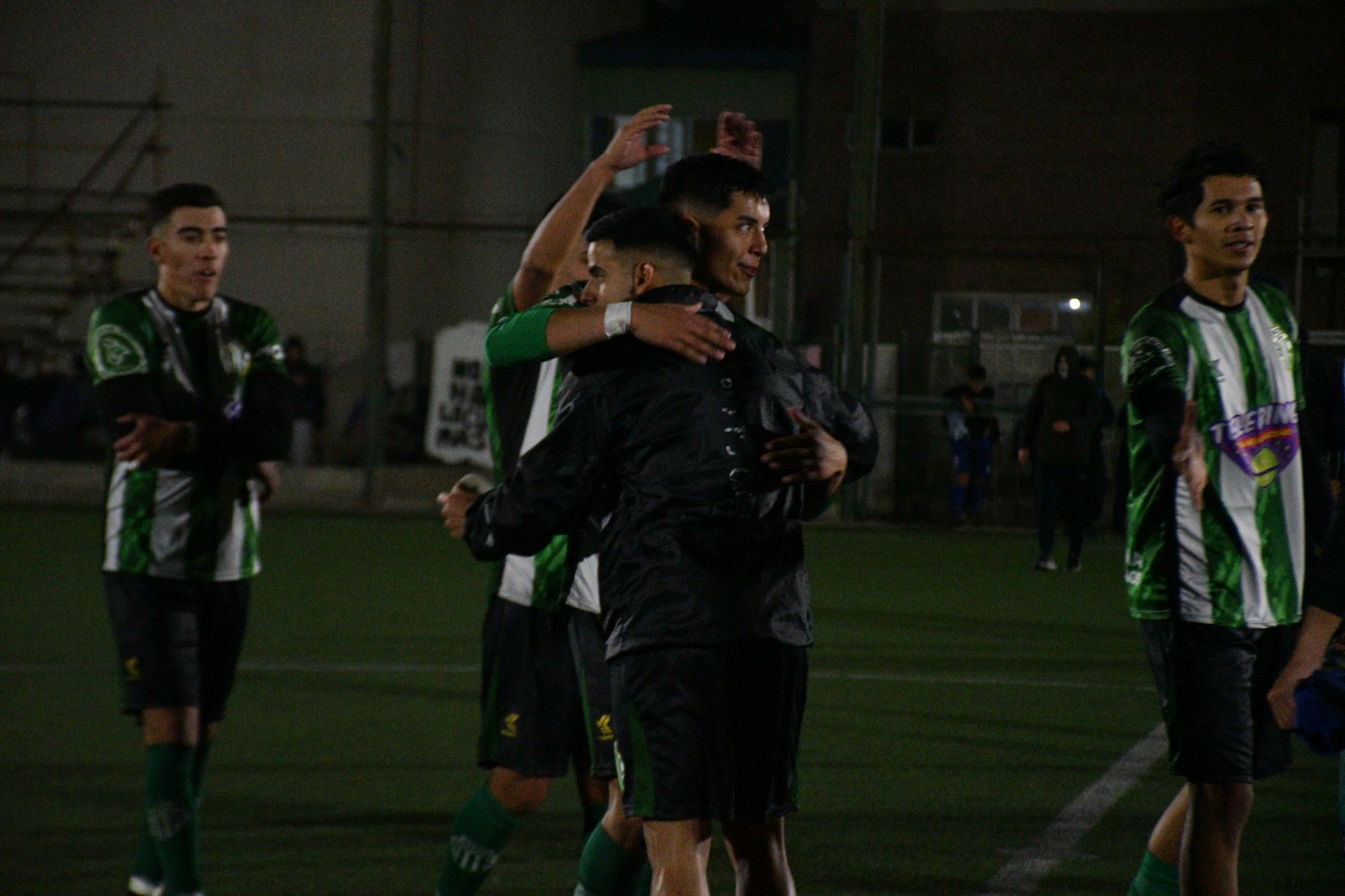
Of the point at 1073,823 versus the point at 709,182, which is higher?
the point at 709,182

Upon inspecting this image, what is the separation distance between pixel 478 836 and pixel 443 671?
4.69 metres

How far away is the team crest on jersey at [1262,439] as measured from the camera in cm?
398

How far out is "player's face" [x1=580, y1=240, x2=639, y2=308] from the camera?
131 inches

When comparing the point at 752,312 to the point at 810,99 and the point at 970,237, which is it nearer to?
the point at 810,99

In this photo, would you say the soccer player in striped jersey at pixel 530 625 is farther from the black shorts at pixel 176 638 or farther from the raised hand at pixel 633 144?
the black shorts at pixel 176 638

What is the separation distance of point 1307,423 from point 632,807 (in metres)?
2.13

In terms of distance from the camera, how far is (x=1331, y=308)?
17.0 meters

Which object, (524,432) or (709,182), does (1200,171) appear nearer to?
(709,182)

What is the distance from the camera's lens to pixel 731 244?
3.58m

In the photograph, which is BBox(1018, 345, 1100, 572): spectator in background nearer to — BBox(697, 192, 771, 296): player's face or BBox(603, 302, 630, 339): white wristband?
BBox(697, 192, 771, 296): player's face

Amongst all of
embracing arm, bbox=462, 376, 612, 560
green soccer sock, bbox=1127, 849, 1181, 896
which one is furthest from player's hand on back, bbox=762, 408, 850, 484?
green soccer sock, bbox=1127, 849, 1181, 896

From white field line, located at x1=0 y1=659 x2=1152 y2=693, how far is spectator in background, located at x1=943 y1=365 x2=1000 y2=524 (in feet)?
30.4

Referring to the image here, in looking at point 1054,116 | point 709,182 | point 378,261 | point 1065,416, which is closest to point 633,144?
point 709,182

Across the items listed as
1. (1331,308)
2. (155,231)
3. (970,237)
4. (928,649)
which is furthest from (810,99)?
(155,231)
